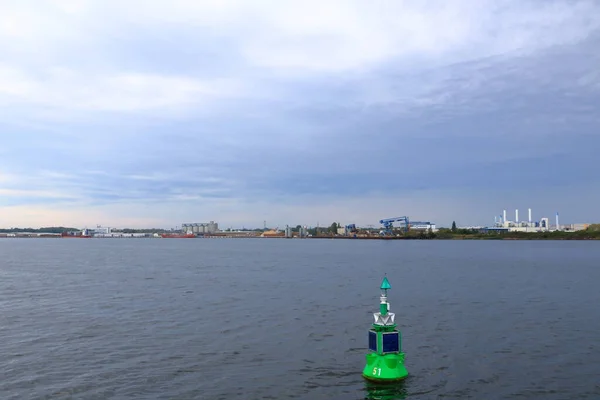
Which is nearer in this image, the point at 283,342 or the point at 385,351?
the point at 385,351

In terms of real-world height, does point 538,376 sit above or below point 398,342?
below

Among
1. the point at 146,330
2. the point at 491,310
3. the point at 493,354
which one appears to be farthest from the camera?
the point at 491,310

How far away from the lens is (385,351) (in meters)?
18.4

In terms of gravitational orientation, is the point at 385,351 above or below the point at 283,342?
above

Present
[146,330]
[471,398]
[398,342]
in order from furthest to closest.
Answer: [146,330] → [398,342] → [471,398]

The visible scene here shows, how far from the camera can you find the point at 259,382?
18844mm

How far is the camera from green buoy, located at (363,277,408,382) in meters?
18.3

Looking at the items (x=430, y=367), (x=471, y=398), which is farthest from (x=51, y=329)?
(x=471, y=398)

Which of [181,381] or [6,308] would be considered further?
[6,308]

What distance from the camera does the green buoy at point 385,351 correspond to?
1827cm

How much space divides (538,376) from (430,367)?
387cm

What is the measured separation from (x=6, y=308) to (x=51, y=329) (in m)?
9.73

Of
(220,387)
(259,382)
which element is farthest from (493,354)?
(220,387)

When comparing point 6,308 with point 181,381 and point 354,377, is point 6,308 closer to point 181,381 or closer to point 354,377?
point 181,381
